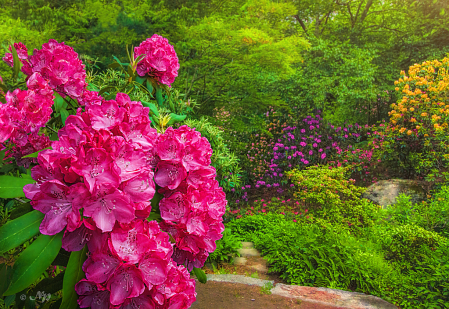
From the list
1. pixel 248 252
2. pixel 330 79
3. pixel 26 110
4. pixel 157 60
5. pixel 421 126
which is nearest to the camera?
pixel 26 110

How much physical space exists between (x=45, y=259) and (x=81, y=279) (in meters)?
0.10

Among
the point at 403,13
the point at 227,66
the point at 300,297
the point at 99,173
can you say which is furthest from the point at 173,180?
the point at 403,13

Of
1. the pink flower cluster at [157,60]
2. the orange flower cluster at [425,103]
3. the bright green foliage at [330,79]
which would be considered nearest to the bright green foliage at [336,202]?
the orange flower cluster at [425,103]

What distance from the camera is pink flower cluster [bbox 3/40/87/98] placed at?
1.42 m

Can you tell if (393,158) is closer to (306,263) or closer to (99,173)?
(306,263)

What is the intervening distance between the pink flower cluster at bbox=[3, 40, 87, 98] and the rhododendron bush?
46 cm

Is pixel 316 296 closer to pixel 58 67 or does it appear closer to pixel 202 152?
pixel 202 152

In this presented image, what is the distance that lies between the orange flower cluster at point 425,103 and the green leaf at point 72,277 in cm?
628

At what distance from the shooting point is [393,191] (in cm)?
555

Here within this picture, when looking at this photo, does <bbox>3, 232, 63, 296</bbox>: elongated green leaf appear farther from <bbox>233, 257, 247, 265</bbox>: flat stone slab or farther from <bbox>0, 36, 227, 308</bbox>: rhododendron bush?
<bbox>233, 257, 247, 265</bbox>: flat stone slab

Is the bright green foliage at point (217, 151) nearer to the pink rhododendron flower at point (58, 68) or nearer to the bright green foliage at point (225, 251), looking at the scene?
the bright green foliage at point (225, 251)

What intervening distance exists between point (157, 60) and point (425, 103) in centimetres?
605

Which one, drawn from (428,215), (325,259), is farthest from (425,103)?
(325,259)

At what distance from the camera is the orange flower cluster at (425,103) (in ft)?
18.6
